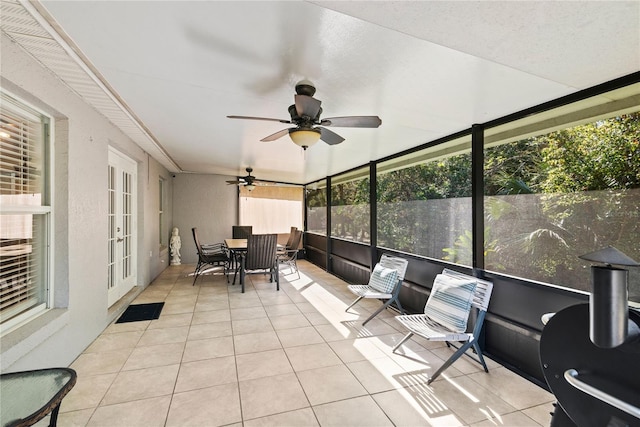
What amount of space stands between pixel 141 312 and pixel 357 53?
420cm

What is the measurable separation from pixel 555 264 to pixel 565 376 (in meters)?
1.67

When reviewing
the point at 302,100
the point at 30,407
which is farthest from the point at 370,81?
the point at 30,407

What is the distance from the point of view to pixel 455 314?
8.84ft

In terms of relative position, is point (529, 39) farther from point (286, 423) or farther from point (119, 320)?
point (119, 320)

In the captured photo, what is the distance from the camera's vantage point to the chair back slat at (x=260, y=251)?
198 inches

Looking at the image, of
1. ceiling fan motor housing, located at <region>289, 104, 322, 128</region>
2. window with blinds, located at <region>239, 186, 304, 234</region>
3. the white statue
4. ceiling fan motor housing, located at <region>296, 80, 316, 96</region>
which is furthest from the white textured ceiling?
window with blinds, located at <region>239, 186, 304, 234</region>

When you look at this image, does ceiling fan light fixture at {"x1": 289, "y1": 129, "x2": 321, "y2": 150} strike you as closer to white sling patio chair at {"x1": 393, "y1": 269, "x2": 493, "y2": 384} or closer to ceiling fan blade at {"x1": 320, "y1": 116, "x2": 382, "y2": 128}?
ceiling fan blade at {"x1": 320, "y1": 116, "x2": 382, "y2": 128}

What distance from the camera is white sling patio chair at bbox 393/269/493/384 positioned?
2555 mm

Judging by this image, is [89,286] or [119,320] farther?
[119,320]

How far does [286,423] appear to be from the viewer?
1909 mm

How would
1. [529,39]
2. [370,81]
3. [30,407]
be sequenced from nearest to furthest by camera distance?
[30,407] → [529,39] → [370,81]

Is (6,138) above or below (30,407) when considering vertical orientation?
above

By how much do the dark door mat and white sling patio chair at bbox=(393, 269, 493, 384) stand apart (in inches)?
126

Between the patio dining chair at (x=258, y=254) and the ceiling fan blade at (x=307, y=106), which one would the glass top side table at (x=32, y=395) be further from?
the patio dining chair at (x=258, y=254)
